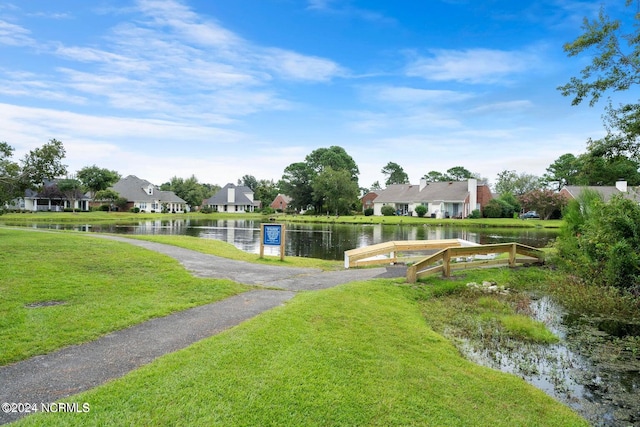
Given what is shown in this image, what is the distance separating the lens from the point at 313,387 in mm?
5000

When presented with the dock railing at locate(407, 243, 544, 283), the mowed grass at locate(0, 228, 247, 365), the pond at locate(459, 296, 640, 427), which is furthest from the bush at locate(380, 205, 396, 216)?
the pond at locate(459, 296, 640, 427)

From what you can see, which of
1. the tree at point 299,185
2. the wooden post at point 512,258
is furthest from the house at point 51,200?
the wooden post at point 512,258

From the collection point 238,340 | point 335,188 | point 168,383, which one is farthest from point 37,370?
point 335,188

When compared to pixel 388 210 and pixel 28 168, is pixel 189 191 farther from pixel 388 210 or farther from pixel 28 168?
pixel 28 168

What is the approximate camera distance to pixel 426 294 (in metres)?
11.8

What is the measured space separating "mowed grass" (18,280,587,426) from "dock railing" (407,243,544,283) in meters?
5.30

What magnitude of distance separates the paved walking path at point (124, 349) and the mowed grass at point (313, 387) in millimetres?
433

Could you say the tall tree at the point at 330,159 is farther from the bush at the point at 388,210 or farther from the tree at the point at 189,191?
the tree at the point at 189,191

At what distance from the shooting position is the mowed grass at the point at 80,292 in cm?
646

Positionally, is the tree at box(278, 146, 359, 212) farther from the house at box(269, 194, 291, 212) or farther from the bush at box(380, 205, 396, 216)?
the house at box(269, 194, 291, 212)

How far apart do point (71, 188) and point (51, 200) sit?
8.87 m

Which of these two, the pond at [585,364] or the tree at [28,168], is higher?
the tree at [28,168]

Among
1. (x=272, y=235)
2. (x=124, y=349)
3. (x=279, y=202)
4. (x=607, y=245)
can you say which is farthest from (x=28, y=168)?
→ (x=279, y=202)

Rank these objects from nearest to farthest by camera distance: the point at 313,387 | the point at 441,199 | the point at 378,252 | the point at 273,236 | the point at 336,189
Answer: the point at 313,387 → the point at 378,252 → the point at 273,236 → the point at 441,199 → the point at 336,189
